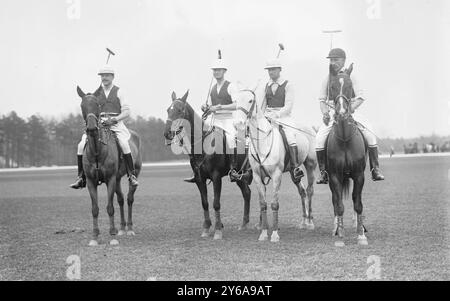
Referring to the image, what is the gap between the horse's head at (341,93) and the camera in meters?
8.53

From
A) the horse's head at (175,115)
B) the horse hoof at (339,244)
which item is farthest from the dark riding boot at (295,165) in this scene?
the horse's head at (175,115)

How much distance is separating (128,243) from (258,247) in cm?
261

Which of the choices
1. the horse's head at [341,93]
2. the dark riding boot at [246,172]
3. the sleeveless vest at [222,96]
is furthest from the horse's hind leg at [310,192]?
the horse's head at [341,93]

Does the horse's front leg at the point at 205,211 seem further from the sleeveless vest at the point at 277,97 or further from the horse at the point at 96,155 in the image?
the sleeveless vest at the point at 277,97

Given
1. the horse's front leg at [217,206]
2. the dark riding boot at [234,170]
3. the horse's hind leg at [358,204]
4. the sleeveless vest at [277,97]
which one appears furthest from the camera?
the sleeveless vest at [277,97]

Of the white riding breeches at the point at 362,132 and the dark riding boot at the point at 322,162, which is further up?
the white riding breeches at the point at 362,132

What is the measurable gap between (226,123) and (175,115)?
1.54 meters

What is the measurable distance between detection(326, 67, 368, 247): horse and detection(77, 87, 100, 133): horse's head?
433 cm

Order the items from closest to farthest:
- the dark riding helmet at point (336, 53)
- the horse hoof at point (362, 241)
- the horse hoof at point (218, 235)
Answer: the horse hoof at point (362, 241) → the dark riding helmet at point (336, 53) → the horse hoof at point (218, 235)

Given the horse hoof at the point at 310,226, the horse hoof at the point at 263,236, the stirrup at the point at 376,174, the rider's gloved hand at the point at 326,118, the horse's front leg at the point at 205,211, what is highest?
the rider's gloved hand at the point at 326,118

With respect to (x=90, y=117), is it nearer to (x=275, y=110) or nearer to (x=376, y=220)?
(x=275, y=110)

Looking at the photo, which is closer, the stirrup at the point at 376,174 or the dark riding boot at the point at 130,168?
the stirrup at the point at 376,174
